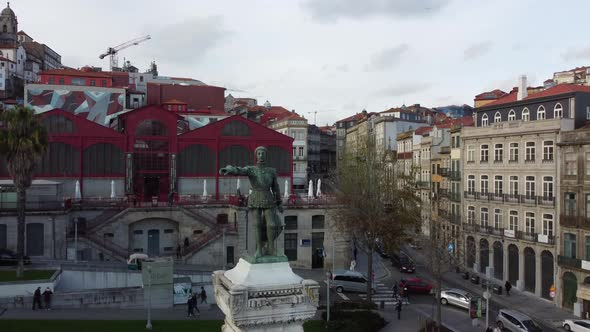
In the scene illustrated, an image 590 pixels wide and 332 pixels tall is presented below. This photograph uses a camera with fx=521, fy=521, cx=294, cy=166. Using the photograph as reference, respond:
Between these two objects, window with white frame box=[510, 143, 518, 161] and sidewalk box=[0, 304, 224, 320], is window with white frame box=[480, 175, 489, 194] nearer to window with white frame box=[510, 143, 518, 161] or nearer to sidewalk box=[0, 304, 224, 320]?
window with white frame box=[510, 143, 518, 161]

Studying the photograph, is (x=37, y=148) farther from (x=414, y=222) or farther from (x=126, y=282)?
(x=414, y=222)

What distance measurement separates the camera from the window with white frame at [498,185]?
46.2 metres

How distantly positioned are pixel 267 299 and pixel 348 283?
108ft

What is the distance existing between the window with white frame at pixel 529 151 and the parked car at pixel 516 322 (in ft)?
52.4

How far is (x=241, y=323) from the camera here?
8000mm

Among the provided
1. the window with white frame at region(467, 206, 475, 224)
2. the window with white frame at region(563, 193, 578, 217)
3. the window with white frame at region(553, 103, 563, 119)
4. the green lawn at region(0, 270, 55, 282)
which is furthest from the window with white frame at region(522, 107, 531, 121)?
the green lawn at region(0, 270, 55, 282)

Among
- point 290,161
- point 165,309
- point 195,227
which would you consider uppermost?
point 290,161

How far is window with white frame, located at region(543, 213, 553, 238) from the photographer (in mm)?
40219

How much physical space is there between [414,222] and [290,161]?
17.1 metres

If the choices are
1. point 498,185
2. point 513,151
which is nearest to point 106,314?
point 498,185

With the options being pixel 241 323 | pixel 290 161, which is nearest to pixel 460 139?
pixel 290 161

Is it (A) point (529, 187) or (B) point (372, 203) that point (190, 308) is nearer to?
(B) point (372, 203)

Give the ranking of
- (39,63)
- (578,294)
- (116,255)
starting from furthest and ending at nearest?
(39,63)
(116,255)
(578,294)

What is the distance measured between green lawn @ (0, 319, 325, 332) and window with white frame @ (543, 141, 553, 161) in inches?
942
